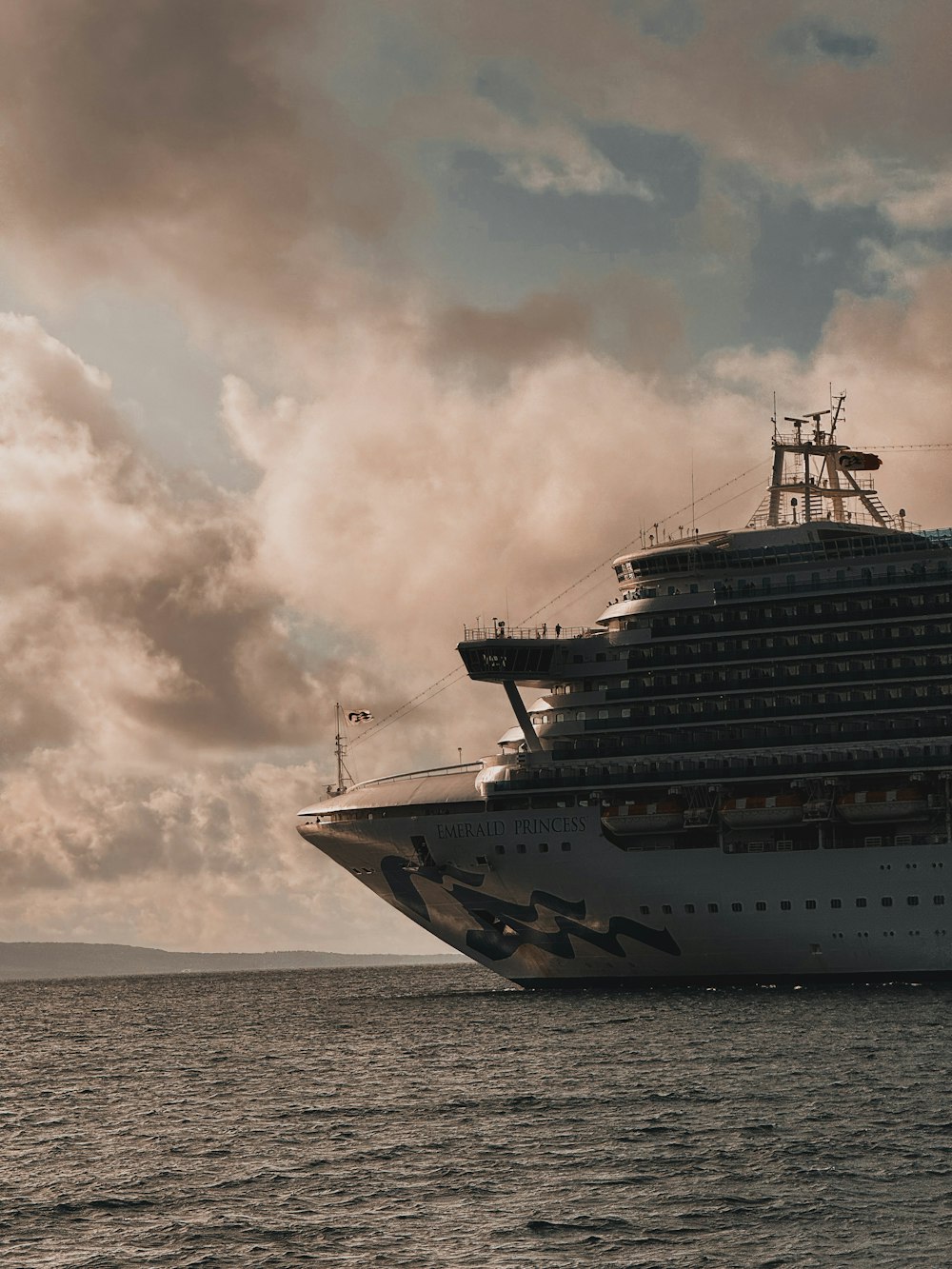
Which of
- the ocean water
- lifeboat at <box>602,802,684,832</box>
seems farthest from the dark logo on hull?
lifeboat at <box>602,802,684,832</box>

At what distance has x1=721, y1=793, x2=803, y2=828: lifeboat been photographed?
69.4 meters

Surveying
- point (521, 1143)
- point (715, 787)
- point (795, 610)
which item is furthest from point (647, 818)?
point (521, 1143)

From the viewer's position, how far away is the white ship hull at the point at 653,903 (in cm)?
6681

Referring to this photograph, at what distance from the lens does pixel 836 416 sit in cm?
8588

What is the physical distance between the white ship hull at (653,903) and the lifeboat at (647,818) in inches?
40.2

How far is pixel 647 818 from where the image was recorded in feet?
234

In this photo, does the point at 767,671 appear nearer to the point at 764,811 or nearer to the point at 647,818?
the point at 764,811

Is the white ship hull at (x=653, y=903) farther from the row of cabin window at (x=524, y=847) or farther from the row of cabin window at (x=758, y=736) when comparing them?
the row of cabin window at (x=758, y=736)

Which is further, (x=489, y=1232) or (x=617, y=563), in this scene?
(x=617, y=563)

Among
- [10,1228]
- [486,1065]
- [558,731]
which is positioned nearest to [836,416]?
[558,731]

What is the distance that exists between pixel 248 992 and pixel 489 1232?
118 metres

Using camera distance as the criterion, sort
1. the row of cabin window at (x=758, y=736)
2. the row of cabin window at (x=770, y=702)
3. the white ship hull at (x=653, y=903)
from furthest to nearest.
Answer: the row of cabin window at (x=770, y=702), the row of cabin window at (x=758, y=736), the white ship hull at (x=653, y=903)

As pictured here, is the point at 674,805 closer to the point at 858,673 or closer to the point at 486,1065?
the point at 858,673

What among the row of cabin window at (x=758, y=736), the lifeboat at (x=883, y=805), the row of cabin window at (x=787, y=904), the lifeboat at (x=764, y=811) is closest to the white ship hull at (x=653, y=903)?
the row of cabin window at (x=787, y=904)
